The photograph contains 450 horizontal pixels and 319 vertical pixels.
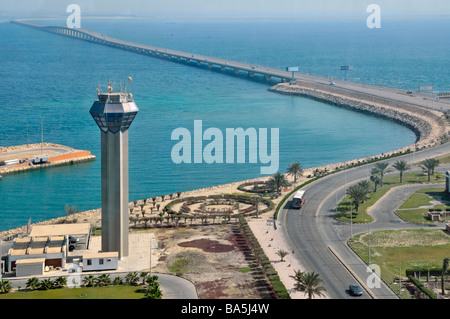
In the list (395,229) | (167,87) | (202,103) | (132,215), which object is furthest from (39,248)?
(167,87)

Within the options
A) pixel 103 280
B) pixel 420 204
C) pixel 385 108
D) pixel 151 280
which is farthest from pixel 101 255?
pixel 385 108

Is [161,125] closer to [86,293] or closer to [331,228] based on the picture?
[331,228]

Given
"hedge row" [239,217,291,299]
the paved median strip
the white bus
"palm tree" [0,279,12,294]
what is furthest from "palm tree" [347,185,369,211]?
"palm tree" [0,279,12,294]

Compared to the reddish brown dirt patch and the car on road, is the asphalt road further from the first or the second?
the reddish brown dirt patch

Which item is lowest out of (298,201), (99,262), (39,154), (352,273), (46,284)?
(46,284)

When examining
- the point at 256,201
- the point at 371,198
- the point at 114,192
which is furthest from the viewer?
the point at 371,198

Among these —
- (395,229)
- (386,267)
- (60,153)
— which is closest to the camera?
(386,267)
